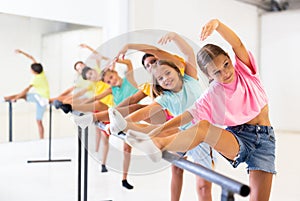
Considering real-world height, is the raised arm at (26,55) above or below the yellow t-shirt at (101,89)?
above

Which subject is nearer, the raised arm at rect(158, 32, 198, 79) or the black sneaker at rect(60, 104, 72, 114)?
the raised arm at rect(158, 32, 198, 79)

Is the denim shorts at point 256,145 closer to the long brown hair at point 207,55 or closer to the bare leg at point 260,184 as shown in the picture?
the bare leg at point 260,184

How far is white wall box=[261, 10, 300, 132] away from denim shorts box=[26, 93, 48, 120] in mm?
4814

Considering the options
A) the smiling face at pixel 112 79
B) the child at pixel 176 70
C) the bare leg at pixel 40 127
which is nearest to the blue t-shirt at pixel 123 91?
the smiling face at pixel 112 79

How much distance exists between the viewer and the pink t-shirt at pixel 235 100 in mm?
1909

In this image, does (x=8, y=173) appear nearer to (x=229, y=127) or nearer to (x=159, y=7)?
(x=229, y=127)

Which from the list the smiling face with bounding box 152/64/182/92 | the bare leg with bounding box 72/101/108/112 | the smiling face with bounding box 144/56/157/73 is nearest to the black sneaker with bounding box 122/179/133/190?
the bare leg with bounding box 72/101/108/112

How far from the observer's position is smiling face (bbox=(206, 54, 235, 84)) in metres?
1.87

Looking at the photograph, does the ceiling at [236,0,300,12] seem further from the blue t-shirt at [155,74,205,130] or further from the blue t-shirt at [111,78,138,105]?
the blue t-shirt at [155,74,205,130]

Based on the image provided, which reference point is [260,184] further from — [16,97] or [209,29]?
[16,97]

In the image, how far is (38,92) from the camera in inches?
207

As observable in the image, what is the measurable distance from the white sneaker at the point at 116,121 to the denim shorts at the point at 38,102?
3.47 meters

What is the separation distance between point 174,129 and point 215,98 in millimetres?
265

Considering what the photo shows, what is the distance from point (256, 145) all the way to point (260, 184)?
223mm
